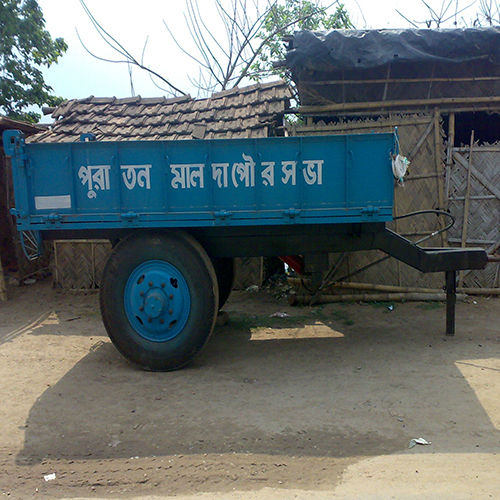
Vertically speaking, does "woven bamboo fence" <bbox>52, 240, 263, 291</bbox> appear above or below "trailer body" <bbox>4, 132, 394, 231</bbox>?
below

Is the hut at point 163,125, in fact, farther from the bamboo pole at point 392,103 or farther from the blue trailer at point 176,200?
the blue trailer at point 176,200

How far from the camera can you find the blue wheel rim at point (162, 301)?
496 cm

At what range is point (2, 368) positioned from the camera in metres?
5.25

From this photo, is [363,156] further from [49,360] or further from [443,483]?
[49,360]

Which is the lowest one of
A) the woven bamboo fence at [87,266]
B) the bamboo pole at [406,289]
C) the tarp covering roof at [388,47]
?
the bamboo pole at [406,289]

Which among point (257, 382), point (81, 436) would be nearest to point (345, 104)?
point (257, 382)

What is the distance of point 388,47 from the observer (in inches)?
288

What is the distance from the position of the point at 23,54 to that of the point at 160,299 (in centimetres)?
1175

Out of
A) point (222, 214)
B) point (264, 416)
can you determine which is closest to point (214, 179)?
point (222, 214)

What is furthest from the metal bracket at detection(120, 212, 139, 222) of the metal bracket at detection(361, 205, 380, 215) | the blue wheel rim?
the metal bracket at detection(361, 205, 380, 215)

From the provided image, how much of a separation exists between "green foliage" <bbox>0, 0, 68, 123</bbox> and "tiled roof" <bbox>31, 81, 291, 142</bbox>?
4.90 meters

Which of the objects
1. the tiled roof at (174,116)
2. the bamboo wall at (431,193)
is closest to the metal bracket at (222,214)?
the bamboo wall at (431,193)

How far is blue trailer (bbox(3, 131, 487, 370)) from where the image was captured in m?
4.91

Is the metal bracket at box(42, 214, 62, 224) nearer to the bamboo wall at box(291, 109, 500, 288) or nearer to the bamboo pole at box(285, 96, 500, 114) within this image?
the bamboo wall at box(291, 109, 500, 288)
